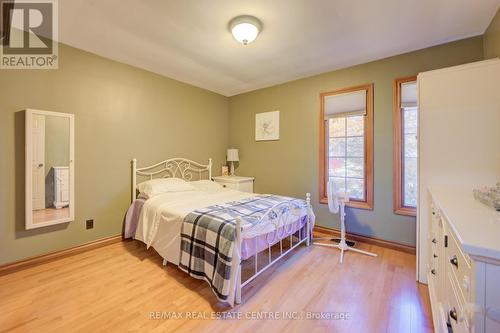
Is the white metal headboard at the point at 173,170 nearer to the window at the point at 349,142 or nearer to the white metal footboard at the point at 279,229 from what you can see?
the white metal footboard at the point at 279,229

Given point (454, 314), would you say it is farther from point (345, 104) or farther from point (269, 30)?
point (345, 104)

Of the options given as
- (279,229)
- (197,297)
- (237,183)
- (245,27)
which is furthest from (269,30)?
(197,297)

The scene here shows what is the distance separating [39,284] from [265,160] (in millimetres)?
3335

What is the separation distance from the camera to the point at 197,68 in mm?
3244

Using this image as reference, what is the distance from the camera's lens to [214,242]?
1833 millimetres

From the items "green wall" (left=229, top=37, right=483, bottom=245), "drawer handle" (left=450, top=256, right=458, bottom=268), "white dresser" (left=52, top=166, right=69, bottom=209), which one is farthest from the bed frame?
"drawer handle" (left=450, top=256, right=458, bottom=268)

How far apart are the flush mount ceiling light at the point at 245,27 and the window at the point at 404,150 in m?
1.96

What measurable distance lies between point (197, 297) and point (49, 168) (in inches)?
86.2

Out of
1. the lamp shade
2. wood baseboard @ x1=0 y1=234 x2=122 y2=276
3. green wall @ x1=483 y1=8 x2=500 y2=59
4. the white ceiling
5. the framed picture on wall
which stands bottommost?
wood baseboard @ x1=0 y1=234 x2=122 y2=276

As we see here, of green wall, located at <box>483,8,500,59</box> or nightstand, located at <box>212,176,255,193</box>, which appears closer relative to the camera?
green wall, located at <box>483,8,500,59</box>

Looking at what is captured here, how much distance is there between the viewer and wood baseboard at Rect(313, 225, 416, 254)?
2.72m

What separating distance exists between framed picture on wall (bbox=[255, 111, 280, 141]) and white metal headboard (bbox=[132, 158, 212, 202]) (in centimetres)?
111

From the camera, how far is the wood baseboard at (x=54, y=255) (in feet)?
7.27

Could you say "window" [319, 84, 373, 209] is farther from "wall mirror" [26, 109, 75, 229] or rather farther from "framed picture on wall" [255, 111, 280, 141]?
"wall mirror" [26, 109, 75, 229]
